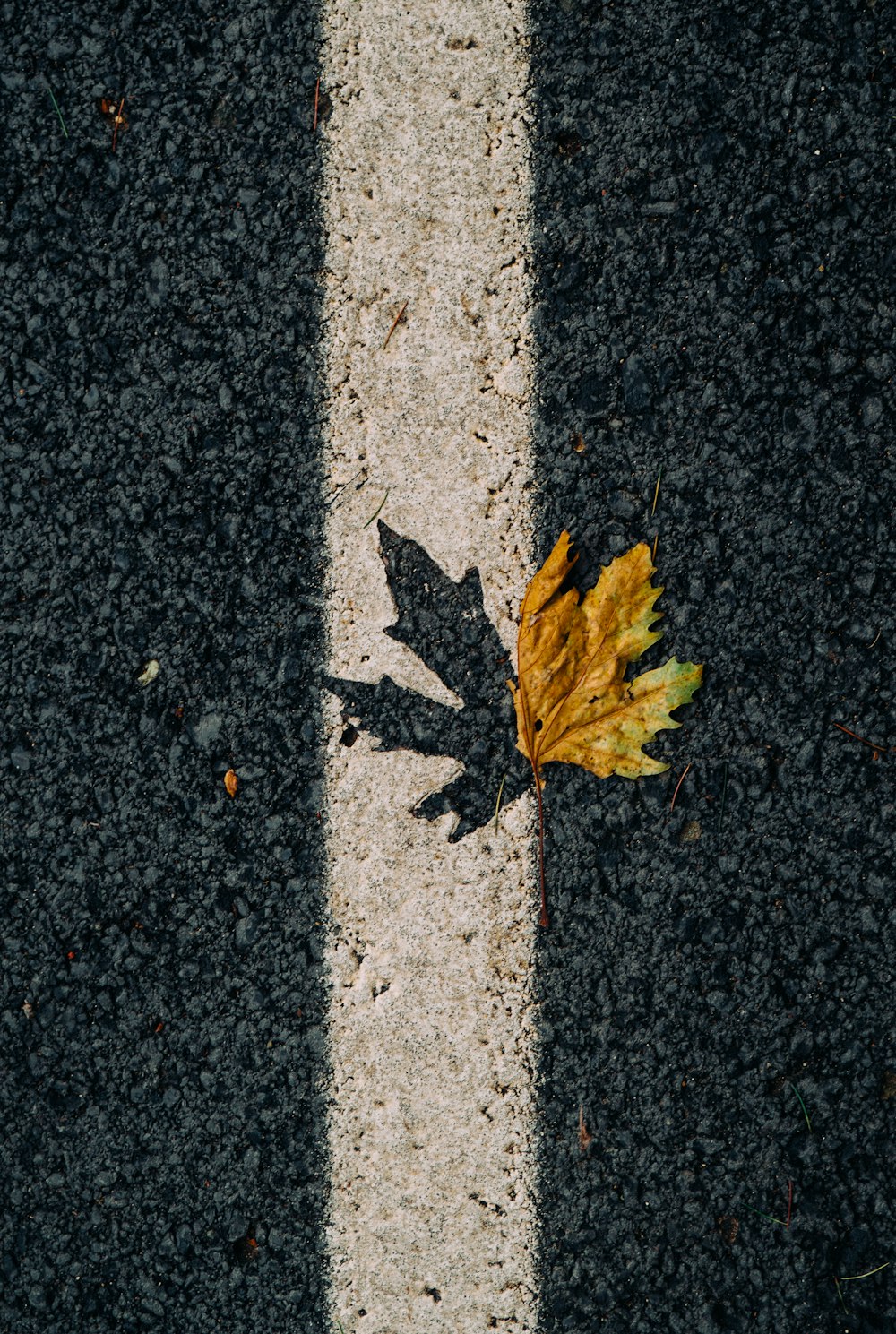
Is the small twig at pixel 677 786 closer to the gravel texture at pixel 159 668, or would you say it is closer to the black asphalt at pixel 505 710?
the black asphalt at pixel 505 710

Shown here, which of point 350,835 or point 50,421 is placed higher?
point 50,421

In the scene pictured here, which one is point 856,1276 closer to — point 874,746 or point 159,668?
point 874,746

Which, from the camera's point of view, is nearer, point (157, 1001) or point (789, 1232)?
point (789, 1232)

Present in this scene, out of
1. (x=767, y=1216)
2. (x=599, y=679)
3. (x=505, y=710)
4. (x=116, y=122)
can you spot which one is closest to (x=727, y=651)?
(x=599, y=679)

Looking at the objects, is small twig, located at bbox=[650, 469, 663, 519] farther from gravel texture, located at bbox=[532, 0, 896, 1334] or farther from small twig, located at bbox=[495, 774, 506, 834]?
small twig, located at bbox=[495, 774, 506, 834]

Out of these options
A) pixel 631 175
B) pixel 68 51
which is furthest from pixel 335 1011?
pixel 68 51

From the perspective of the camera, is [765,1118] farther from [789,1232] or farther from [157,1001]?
[157,1001]

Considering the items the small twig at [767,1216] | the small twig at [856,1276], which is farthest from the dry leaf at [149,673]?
the small twig at [856,1276]

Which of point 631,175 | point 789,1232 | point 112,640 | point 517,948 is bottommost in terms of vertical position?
point 789,1232

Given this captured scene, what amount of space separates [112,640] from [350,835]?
0.65m

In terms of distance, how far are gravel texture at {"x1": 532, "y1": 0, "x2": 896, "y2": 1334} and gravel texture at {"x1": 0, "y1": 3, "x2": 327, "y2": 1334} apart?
531 millimetres

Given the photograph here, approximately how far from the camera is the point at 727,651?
1819mm

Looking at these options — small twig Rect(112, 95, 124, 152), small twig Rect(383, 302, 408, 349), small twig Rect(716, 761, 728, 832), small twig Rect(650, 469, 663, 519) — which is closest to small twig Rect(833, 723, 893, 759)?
small twig Rect(716, 761, 728, 832)

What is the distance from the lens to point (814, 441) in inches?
71.4
